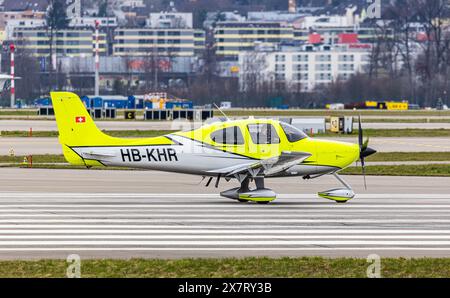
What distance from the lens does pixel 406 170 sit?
40.1 m

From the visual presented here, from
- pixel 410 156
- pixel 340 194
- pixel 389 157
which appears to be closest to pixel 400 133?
pixel 410 156

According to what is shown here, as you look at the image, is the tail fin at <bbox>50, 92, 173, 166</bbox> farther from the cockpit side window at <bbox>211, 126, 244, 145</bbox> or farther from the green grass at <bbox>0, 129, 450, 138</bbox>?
the green grass at <bbox>0, 129, 450, 138</bbox>

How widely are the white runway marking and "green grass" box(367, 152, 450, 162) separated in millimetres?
14745

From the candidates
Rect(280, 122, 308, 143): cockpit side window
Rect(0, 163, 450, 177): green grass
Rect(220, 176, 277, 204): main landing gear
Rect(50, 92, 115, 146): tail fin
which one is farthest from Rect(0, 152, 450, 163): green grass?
Rect(280, 122, 308, 143): cockpit side window

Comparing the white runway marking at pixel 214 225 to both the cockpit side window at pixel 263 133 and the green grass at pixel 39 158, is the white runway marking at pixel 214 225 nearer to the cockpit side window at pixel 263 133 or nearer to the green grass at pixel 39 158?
the cockpit side window at pixel 263 133

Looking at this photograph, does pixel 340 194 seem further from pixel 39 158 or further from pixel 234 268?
pixel 39 158

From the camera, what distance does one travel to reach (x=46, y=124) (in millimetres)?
80312

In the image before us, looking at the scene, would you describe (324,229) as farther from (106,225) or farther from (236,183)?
(236,183)

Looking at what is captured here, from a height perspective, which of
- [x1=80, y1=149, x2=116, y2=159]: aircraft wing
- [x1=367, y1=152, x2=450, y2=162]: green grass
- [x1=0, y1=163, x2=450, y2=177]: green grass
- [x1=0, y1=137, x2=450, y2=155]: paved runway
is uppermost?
[x1=80, y1=149, x2=116, y2=159]: aircraft wing

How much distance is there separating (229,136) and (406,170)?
11845 mm

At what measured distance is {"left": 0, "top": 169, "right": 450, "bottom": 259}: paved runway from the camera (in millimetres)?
Answer: 21797

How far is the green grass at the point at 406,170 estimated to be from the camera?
38.7 metres

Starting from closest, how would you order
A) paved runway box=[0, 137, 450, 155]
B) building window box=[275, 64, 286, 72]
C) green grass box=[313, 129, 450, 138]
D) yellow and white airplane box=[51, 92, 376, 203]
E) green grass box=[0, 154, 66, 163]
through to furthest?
1. yellow and white airplane box=[51, 92, 376, 203]
2. green grass box=[0, 154, 66, 163]
3. paved runway box=[0, 137, 450, 155]
4. green grass box=[313, 129, 450, 138]
5. building window box=[275, 64, 286, 72]

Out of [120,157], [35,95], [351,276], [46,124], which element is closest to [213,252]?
[351,276]
